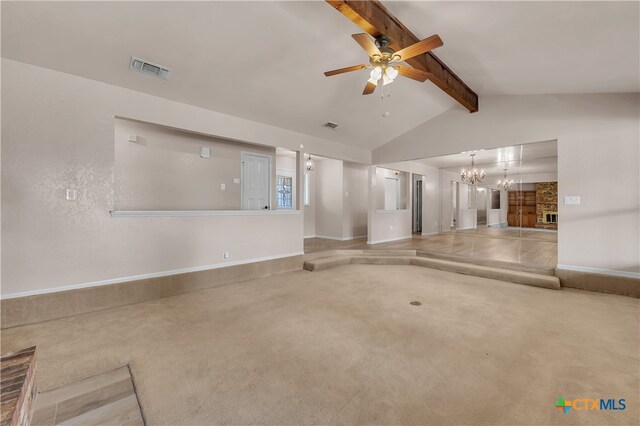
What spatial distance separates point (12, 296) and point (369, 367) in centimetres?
399

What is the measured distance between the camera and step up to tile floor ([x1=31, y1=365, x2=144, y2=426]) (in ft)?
5.69

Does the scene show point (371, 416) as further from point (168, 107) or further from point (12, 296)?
point (168, 107)

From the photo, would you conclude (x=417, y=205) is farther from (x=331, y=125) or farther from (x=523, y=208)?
(x=331, y=125)

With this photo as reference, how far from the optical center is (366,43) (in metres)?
2.73

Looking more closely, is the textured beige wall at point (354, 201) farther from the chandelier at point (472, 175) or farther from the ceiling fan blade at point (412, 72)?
the ceiling fan blade at point (412, 72)

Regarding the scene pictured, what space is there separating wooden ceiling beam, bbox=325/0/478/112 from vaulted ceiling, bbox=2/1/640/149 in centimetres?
11

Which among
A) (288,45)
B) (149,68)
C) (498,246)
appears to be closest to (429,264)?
(498,246)

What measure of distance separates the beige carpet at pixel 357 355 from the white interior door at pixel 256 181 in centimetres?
259

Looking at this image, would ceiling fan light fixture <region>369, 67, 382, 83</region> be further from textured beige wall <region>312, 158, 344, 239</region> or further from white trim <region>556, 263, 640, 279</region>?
textured beige wall <region>312, 158, 344, 239</region>

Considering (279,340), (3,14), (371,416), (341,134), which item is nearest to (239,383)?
(279,340)

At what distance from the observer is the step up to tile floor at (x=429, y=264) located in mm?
4754

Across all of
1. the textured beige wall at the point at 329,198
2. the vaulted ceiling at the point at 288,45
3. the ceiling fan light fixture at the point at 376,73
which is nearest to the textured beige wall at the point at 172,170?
the vaulted ceiling at the point at 288,45

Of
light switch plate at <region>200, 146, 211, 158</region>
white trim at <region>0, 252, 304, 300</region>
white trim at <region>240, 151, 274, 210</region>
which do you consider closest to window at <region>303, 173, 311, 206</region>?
white trim at <region>240, 151, 274, 210</region>

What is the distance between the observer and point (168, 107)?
13.5 ft
